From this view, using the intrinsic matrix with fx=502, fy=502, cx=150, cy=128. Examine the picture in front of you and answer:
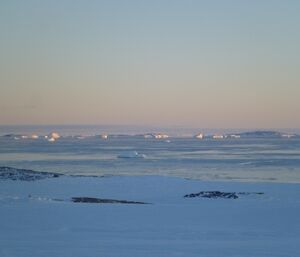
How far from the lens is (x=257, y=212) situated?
13.0 metres

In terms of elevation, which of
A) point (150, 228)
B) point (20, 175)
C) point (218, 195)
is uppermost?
point (150, 228)

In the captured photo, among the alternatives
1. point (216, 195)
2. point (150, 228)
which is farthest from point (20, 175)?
point (150, 228)

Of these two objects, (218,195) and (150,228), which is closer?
(150,228)

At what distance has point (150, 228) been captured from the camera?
1000 cm

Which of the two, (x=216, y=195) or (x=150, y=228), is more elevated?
(x=150, y=228)

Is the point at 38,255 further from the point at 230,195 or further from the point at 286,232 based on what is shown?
the point at 230,195

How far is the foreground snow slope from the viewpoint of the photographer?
7.83 m

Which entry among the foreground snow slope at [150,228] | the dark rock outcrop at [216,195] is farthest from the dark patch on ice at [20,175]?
the dark rock outcrop at [216,195]

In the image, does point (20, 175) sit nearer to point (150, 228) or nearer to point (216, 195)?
point (216, 195)

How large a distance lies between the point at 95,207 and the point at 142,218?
2.50 meters

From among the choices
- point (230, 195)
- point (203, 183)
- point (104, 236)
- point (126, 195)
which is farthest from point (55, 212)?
point (203, 183)

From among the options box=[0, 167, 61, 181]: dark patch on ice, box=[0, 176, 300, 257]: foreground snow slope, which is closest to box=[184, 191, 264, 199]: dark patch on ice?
box=[0, 176, 300, 257]: foreground snow slope

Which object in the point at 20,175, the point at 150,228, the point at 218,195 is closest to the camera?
the point at 150,228

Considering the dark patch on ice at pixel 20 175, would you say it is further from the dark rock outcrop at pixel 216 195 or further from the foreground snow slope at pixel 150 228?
the dark rock outcrop at pixel 216 195
